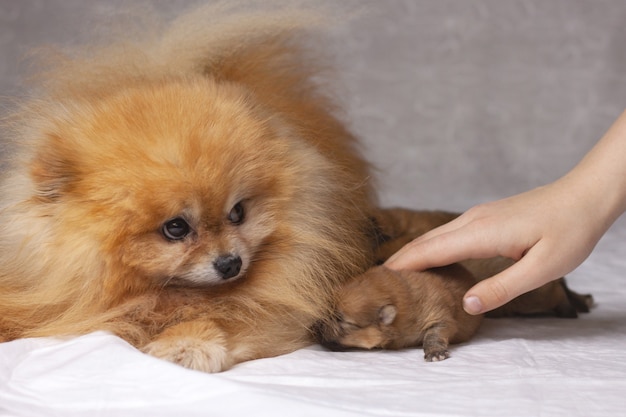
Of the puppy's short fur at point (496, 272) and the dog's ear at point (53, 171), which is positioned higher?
the dog's ear at point (53, 171)

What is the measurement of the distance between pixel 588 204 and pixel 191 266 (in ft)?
3.39

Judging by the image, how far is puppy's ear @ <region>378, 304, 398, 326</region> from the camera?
2342 mm

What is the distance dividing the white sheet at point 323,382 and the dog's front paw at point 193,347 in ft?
0.17

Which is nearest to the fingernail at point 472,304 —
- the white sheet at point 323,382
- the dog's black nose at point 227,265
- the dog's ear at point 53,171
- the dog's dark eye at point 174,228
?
the white sheet at point 323,382

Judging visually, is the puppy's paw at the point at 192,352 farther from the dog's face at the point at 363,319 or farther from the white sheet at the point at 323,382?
the dog's face at the point at 363,319

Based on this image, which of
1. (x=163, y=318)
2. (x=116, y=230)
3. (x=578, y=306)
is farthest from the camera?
(x=578, y=306)

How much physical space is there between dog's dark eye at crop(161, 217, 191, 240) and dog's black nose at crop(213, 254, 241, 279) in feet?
0.36

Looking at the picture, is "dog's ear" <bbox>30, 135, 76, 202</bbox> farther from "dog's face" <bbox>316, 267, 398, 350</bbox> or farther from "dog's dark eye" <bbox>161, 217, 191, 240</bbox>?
"dog's face" <bbox>316, 267, 398, 350</bbox>

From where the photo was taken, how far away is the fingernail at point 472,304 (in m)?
2.31

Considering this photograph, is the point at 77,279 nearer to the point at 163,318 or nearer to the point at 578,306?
the point at 163,318

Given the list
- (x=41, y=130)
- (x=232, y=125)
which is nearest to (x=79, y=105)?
(x=41, y=130)

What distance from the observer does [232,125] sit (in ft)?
7.50

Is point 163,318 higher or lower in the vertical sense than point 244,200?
lower

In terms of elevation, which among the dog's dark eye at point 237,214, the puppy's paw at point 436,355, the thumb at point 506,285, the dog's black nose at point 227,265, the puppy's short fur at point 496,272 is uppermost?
the thumb at point 506,285
